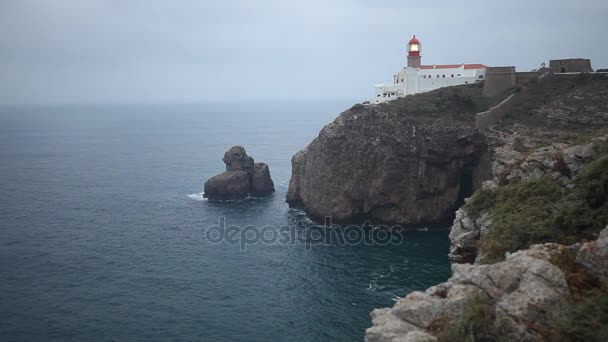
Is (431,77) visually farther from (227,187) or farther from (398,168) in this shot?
(227,187)

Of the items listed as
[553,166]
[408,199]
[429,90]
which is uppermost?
[429,90]

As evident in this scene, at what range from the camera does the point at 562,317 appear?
766 inches

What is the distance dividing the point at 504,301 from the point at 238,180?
84126 mm

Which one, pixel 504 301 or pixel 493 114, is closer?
pixel 504 301

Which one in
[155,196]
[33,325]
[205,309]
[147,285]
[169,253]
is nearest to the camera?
[33,325]

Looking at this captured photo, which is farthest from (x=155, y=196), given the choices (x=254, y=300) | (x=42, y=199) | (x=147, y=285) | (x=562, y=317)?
(x=562, y=317)

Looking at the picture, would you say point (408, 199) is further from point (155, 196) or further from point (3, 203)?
point (3, 203)

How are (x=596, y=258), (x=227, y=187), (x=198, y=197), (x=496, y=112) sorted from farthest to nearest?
(x=198, y=197) → (x=227, y=187) → (x=496, y=112) → (x=596, y=258)

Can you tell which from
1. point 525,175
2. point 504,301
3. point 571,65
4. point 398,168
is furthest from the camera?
point 571,65

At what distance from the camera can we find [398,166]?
273 ft

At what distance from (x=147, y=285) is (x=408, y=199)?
42.9 metres

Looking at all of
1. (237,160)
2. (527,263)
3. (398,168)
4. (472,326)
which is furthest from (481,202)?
(237,160)

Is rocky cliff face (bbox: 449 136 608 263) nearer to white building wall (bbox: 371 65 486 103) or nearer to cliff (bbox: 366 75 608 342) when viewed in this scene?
cliff (bbox: 366 75 608 342)

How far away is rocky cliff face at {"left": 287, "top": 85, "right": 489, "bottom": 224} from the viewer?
272ft
